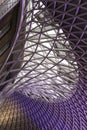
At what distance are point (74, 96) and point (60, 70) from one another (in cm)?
Answer: 816

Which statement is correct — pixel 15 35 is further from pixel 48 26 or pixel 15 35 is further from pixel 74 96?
pixel 74 96

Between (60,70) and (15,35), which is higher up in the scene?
(15,35)

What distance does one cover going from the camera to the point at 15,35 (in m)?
26.2

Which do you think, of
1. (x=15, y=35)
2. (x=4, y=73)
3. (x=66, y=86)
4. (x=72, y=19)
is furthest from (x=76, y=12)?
(x=66, y=86)

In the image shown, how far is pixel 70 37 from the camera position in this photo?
30.8 metres

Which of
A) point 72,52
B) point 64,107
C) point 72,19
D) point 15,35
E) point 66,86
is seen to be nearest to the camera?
point 15,35

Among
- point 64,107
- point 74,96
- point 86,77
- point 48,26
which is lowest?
point 64,107

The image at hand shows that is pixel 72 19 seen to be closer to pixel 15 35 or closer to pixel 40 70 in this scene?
pixel 15 35

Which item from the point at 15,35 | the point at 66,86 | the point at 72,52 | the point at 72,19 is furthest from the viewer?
the point at 66,86

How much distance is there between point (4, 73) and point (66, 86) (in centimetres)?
1439

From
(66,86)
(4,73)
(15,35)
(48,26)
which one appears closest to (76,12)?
(48,26)

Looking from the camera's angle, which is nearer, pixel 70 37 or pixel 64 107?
pixel 70 37

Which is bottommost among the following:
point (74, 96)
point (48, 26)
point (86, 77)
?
point (74, 96)

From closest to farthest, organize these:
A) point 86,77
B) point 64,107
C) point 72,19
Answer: point 72,19, point 86,77, point 64,107
